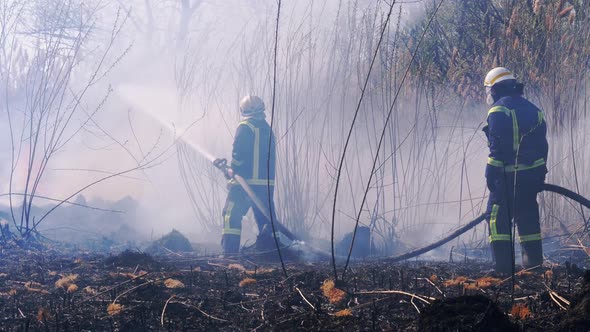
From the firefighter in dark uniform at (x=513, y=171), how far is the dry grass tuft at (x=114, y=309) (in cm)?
327

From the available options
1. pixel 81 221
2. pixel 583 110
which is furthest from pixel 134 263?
pixel 81 221

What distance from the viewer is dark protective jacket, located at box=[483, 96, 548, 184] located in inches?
234

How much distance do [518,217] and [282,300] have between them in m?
2.75

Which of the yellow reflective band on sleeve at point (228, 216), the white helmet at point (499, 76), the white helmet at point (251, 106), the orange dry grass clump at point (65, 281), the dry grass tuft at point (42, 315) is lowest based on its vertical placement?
the dry grass tuft at point (42, 315)

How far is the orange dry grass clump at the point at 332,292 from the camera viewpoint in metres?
4.21

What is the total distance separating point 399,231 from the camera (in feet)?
29.5

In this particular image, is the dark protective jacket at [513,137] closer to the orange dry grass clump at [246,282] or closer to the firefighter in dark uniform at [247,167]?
the orange dry grass clump at [246,282]

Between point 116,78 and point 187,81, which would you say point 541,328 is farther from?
point 116,78

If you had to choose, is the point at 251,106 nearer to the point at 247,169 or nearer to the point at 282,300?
the point at 247,169

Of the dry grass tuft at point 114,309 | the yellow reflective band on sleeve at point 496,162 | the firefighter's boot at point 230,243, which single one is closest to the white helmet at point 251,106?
the firefighter's boot at point 230,243

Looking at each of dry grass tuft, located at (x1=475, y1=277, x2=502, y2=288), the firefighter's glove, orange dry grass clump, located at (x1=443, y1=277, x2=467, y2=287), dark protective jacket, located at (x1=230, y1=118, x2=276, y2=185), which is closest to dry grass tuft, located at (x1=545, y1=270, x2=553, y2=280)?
dry grass tuft, located at (x1=475, y1=277, x2=502, y2=288)

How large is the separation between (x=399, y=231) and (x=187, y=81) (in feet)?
13.1

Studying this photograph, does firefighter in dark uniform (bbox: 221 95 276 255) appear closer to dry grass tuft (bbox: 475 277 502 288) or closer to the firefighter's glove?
the firefighter's glove

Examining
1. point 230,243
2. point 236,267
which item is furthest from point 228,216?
point 236,267
